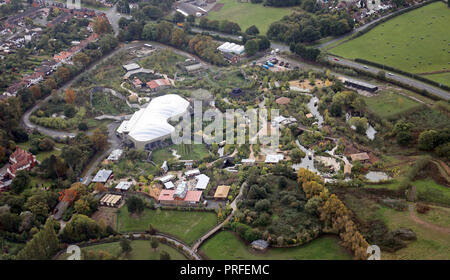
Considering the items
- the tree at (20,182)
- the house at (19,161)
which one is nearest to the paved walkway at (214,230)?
the tree at (20,182)

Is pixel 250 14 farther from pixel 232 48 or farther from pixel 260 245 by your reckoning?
pixel 260 245

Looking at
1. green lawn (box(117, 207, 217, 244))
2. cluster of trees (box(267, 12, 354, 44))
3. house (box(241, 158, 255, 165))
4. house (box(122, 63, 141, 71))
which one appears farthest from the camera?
cluster of trees (box(267, 12, 354, 44))

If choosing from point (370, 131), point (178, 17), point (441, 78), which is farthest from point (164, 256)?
point (178, 17)

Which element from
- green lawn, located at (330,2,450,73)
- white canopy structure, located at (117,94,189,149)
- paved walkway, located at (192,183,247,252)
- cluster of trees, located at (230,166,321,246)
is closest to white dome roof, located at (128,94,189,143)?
white canopy structure, located at (117,94,189,149)

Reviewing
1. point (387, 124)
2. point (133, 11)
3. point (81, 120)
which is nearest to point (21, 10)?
point (133, 11)

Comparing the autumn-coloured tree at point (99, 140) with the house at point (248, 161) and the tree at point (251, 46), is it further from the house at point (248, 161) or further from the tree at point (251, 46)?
the tree at point (251, 46)

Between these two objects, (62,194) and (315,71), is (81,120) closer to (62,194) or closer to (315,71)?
(62,194)

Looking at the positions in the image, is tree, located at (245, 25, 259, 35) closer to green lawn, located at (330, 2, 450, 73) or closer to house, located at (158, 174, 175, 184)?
green lawn, located at (330, 2, 450, 73)
